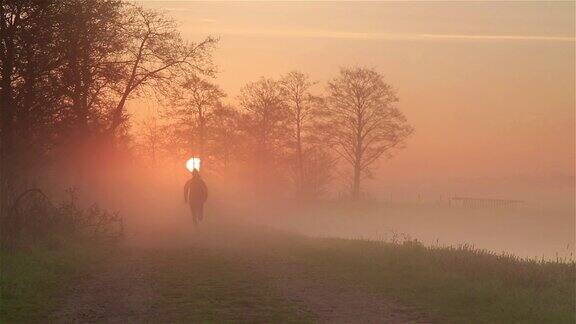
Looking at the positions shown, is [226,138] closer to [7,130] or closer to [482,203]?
[482,203]

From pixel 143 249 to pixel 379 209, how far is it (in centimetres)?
4473

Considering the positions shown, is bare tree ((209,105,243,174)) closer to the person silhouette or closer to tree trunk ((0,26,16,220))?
the person silhouette

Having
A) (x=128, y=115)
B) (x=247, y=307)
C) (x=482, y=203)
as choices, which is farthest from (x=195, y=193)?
(x=482, y=203)

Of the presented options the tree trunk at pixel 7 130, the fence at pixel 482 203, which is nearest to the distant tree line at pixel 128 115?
the tree trunk at pixel 7 130

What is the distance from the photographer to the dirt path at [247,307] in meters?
11.7

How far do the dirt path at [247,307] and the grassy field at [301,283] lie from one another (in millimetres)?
59

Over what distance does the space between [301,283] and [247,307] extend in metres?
3.02

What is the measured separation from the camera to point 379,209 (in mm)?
64438

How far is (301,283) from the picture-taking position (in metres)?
A: 15.1

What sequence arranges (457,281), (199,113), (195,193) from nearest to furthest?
1. (457,281)
2. (195,193)
3. (199,113)

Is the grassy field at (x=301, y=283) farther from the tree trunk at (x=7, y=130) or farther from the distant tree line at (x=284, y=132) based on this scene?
the distant tree line at (x=284, y=132)

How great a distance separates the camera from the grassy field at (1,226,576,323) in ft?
39.6

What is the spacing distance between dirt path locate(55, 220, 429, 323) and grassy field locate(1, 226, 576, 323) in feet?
0.19

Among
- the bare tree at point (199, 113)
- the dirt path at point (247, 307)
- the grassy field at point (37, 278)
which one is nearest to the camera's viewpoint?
the dirt path at point (247, 307)
